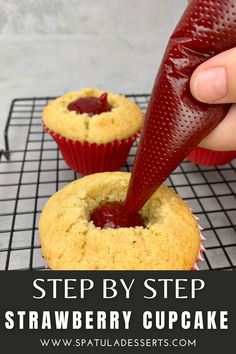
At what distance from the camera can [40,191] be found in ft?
5.88

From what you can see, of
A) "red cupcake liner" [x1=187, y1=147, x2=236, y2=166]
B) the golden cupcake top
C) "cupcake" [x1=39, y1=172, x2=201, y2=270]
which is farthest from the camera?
"red cupcake liner" [x1=187, y1=147, x2=236, y2=166]

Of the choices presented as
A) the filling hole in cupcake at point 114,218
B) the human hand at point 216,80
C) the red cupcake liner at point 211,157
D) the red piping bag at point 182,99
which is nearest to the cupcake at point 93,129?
the red cupcake liner at point 211,157

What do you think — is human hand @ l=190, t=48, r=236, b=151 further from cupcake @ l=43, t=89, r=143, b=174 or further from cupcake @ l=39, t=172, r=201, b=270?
cupcake @ l=43, t=89, r=143, b=174

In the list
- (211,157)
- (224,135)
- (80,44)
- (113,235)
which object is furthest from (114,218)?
(80,44)

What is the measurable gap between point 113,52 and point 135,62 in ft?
0.56

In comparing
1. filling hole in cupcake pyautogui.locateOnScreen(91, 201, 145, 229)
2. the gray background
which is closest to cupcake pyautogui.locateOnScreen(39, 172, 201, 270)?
filling hole in cupcake pyautogui.locateOnScreen(91, 201, 145, 229)

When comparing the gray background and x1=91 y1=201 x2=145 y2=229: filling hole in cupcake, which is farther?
the gray background

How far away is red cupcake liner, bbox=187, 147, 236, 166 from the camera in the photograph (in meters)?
1.93

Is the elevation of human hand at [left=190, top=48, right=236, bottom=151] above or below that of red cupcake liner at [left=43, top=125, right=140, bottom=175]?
above

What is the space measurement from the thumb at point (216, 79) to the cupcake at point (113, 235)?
1.49ft

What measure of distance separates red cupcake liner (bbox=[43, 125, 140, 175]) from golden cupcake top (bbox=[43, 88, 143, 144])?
2 centimetres

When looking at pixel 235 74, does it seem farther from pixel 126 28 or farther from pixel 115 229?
pixel 126 28

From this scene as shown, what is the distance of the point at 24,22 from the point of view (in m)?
2.16

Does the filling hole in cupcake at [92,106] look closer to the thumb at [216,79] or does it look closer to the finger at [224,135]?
the finger at [224,135]
